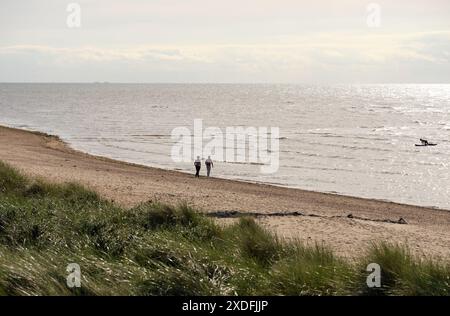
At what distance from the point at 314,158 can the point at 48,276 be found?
35.1 metres

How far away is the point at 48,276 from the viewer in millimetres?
5516

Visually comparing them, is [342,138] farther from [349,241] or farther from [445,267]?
[445,267]

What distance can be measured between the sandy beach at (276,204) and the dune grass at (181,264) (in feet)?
7.84

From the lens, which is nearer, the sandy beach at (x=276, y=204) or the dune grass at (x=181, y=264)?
the dune grass at (x=181, y=264)

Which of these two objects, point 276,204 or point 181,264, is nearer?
point 181,264

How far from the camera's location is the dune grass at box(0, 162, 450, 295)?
18.1 feet

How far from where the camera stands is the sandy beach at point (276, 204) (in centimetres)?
1443

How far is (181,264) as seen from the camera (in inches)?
249

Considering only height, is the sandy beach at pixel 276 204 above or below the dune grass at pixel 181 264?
below

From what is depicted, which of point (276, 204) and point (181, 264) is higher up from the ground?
point (181, 264)

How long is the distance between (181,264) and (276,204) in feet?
49.3

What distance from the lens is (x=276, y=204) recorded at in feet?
69.3

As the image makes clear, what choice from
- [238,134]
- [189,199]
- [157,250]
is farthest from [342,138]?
[157,250]

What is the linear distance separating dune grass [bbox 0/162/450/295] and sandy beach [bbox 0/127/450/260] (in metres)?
2.39
